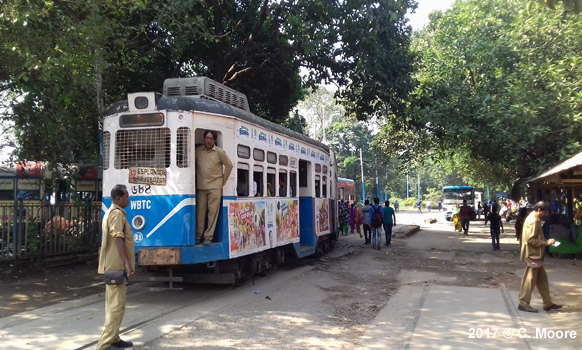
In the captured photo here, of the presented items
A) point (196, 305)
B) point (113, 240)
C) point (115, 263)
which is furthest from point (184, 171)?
point (115, 263)

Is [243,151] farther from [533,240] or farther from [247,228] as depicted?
[533,240]

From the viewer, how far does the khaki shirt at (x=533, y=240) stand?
7.32 meters

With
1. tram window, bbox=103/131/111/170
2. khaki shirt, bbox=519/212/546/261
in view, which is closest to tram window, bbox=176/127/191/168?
tram window, bbox=103/131/111/170

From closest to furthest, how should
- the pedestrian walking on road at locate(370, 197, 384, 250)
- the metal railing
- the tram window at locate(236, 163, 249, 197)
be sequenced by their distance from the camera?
the tram window at locate(236, 163, 249, 197), the metal railing, the pedestrian walking on road at locate(370, 197, 384, 250)

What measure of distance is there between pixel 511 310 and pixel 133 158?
6573mm

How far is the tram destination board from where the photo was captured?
7.77 m

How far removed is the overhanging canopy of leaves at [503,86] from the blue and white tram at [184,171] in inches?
330

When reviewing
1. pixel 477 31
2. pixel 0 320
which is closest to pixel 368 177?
pixel 477 31

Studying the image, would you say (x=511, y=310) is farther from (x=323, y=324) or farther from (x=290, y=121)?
(x=290, y=121)

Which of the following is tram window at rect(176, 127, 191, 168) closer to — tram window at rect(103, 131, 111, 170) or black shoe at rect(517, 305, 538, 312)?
tram window at rect(103, 131, 111, 170)

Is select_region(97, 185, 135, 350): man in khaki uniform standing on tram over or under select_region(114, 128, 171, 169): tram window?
under

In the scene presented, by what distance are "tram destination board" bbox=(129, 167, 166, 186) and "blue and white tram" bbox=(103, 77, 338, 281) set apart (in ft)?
0.05

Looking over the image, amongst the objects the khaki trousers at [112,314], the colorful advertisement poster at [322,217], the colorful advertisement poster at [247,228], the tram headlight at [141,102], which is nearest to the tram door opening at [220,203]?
the colorful advertisement poster at [247,228]

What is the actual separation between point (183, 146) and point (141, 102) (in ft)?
3.41
